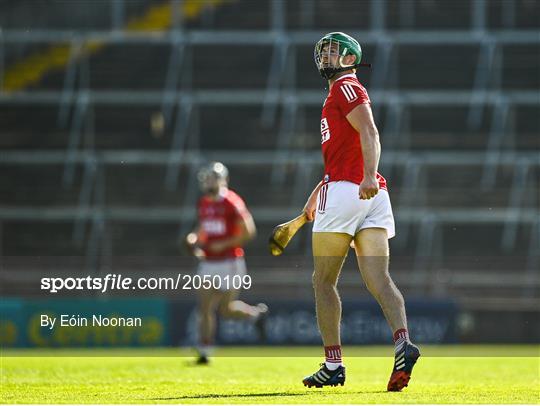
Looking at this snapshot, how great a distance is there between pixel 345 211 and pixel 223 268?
7350 millimetres

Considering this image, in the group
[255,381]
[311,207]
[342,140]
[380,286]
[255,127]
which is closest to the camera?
[380,286]

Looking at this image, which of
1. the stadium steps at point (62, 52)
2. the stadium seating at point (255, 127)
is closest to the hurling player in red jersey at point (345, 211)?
the stadium seating at point (255, 127)

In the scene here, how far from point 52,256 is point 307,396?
650 inches

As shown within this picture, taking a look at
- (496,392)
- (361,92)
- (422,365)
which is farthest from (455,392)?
(422,365)

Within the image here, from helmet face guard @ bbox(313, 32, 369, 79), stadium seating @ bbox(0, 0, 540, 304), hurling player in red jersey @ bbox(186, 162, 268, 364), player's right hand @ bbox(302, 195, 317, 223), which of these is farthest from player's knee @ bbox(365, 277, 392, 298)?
stadium seating @ bbox(0, 0, 540, 304)

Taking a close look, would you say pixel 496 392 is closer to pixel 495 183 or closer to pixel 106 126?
pixel 495 183

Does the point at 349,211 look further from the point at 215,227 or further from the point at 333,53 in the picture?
the point at 215,227

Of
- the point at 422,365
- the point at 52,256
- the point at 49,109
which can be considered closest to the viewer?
the point at 422,365

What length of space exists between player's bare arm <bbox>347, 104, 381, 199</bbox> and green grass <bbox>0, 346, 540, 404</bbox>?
1.26 m

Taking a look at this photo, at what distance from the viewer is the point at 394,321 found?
8.42m

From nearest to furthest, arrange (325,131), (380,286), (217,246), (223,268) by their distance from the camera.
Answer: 1. (380,286)
2. (325,131)
3. (217,246)
4. (223,268)

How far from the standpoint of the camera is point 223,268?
15789 millimetres

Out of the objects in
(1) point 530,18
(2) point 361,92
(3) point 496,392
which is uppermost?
(1) point 530,18

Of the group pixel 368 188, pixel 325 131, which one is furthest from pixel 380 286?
pixel 325 131
